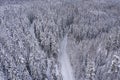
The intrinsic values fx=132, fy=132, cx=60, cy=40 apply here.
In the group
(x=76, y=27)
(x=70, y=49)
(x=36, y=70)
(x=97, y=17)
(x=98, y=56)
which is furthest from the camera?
(x=97, y=17)

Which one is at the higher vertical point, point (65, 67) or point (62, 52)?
point (62, 52)

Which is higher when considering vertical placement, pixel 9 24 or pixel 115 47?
pixel 9 24

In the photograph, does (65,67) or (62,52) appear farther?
(62,52)

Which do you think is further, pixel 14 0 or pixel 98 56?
pixel 14 0

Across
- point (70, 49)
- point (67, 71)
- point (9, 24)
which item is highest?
point (9, 24)

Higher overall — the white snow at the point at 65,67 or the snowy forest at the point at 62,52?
the snowy forest at the point at 62,52

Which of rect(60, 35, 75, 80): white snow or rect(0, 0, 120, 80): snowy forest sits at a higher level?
rect(0, 0, 120, 80): snowy forest

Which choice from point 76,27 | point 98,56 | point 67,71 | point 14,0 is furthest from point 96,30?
point 14,0

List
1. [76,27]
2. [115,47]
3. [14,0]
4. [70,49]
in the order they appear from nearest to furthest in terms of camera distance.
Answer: [115,47] < [70,49] < [76,27] < [14,0]

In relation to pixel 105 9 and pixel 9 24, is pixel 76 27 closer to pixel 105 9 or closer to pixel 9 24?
pixel 9 24

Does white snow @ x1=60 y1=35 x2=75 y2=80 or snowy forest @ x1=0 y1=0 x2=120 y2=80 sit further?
white snow @ x1=60 y1=35 x2=75 y2=80

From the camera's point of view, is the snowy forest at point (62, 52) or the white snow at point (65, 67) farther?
the white snow at point (65, 67)
